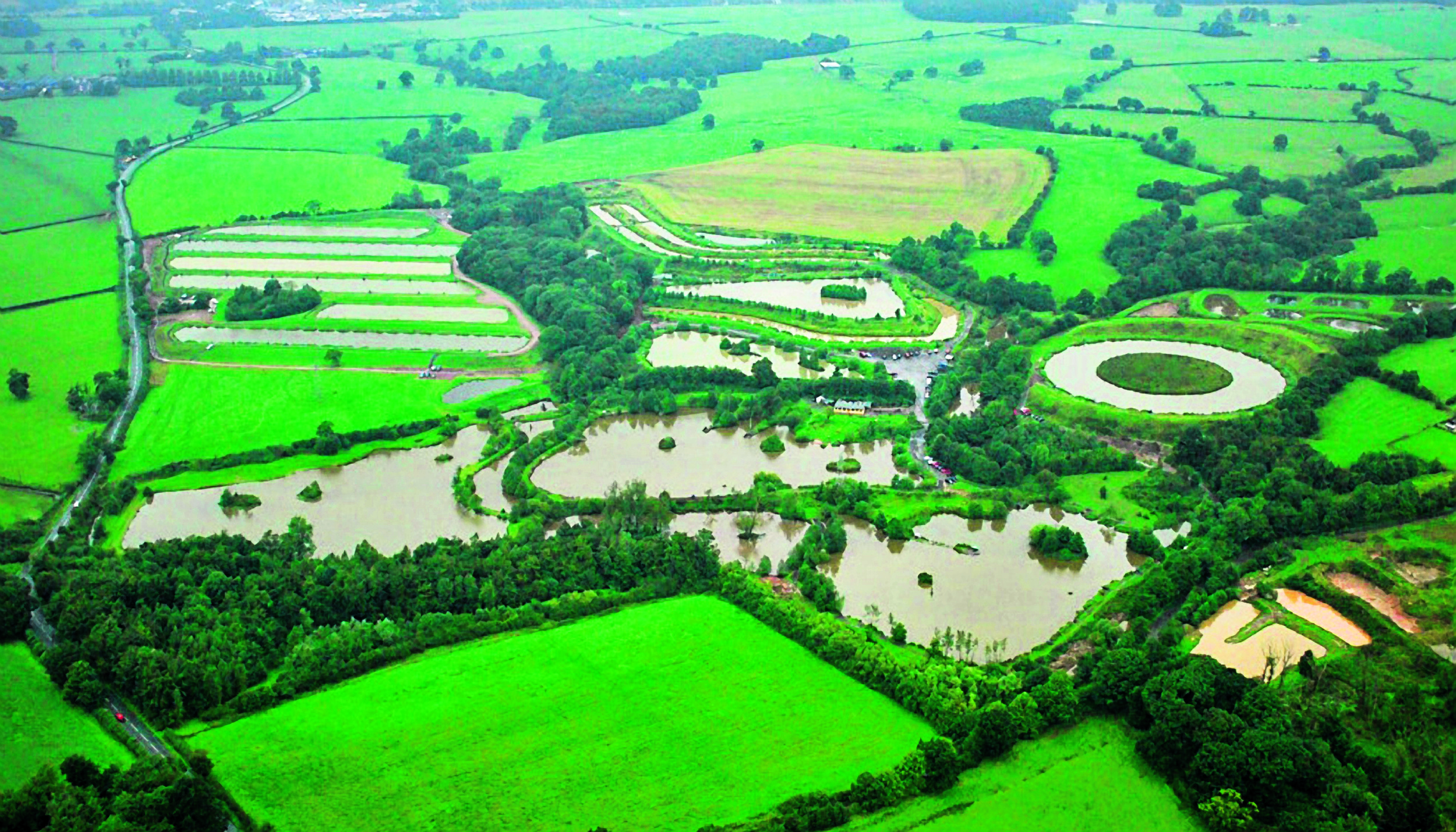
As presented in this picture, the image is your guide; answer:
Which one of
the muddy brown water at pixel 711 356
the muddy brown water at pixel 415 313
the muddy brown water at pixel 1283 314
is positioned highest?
the muddy brown water at pixel 1283 314

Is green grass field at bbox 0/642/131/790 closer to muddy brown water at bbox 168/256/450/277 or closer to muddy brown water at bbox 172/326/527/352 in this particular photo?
muddy brown water at bbox 172/326/527/352

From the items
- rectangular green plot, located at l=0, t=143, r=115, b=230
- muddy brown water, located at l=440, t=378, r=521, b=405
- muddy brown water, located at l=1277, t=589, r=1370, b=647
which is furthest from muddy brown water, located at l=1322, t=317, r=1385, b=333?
rectangular green plot, located at l=0, t=143, r=115, b=230

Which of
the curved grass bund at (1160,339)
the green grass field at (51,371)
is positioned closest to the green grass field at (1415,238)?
the curved grass bund at (1160,339)

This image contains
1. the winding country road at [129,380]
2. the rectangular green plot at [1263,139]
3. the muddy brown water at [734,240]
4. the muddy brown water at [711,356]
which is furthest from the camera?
the rectangular green plot at [1263,139]

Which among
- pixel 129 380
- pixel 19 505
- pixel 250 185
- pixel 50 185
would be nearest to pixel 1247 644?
pixel 19 505

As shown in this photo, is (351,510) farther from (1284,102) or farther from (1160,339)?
(1284,102)

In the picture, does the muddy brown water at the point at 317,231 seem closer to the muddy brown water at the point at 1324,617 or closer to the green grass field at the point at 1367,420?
the green grass field at the point at 1367,420
